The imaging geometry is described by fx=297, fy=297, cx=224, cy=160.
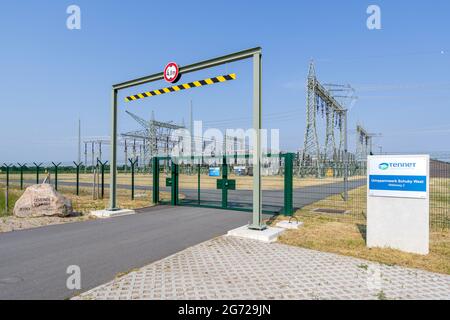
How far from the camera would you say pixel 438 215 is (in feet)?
36.0

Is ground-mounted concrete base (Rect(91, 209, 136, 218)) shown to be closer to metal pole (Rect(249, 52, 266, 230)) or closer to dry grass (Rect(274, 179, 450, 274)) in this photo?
metal pole (Rect(249, 52, 266, 230))

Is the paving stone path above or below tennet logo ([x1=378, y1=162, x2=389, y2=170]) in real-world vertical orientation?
below

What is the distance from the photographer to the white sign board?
19.6 feet

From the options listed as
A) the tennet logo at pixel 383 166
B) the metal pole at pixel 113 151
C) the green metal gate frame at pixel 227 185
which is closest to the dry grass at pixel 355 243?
the green metal gate frame at pixel 227 185

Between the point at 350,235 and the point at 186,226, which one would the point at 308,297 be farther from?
the point at 186,226

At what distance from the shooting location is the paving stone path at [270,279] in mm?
3947

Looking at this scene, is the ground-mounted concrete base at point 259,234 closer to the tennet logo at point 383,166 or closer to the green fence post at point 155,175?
the tennet logo at point 383,166

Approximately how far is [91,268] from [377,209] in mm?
5813

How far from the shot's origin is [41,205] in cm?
967

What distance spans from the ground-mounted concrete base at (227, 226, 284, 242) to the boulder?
5.97 metres

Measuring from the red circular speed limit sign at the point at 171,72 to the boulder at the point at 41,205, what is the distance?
5.42 m

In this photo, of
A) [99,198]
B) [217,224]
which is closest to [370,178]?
[217,224]

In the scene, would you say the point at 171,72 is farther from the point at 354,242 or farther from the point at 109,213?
the point at 354,242

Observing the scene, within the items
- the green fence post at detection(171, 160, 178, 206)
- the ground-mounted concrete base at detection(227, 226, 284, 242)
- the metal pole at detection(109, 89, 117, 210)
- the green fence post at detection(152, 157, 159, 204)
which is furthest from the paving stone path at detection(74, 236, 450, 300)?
the green fence post at detection(152, 157, 159, 204)
